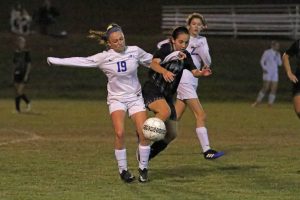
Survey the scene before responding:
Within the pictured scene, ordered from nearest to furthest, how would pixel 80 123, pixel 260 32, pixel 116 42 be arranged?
pixel 116 42
pixel 80 123
pixel 260 32

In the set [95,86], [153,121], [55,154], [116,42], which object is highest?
[116,42]

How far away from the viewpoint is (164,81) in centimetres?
1210

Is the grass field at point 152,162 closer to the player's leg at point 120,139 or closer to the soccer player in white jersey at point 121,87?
the player's leg at point 120,139

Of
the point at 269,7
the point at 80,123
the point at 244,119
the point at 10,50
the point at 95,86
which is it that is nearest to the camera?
the point at 80,123

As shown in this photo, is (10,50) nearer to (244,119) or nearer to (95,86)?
(95,86)

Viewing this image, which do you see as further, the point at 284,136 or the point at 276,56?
the point at 276,56

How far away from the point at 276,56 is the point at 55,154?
1604cm

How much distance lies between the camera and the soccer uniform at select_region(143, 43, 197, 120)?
1202 centimetres

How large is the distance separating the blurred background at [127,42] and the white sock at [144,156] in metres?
21.8

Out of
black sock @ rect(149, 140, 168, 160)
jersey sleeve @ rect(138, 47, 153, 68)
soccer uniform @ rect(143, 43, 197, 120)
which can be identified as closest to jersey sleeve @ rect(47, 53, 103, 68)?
jersey sleeve @ rect(138, 47, 153, 68)

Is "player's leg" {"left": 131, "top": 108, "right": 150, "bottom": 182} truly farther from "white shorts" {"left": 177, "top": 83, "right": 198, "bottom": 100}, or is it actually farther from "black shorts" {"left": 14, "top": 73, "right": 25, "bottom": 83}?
"black shorts" {"left": 14, "top": 73, "right": 25, "bottom": 83}

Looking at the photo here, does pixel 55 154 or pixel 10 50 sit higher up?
pixel 55 154

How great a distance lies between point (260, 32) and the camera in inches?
1673

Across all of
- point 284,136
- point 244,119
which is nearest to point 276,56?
point 244,119
